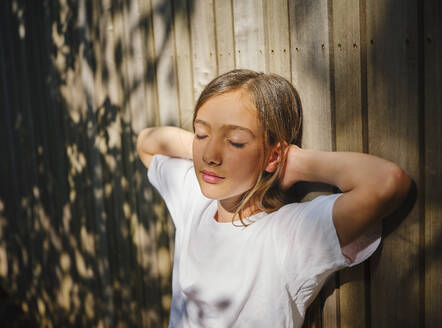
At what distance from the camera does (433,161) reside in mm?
1363

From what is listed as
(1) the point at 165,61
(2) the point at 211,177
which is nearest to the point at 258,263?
(2) the point at 211,177

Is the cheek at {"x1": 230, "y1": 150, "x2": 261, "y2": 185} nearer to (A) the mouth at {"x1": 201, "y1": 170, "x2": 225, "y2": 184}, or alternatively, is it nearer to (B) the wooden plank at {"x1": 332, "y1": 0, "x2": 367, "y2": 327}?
(A) the mouth at {"x1": 201, "y1": 170, "x2": 225, "y2": 184}

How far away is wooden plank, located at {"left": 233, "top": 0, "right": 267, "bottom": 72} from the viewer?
184 centimetres

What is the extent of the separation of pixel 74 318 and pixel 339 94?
3414 millimetres

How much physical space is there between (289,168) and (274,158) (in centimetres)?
8

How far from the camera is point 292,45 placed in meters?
1.73

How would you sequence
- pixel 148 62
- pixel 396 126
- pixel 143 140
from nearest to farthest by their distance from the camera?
pixel 396 126 → pixel 143 140 → pixel 148 62

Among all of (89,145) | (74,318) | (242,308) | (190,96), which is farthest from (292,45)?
(74,318)

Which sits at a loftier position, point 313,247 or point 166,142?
point 166,142

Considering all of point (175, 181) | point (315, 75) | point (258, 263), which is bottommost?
point (258, 263)

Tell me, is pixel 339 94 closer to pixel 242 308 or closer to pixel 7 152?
pixel 242 308

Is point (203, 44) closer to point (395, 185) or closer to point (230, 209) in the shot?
point (230, 209)

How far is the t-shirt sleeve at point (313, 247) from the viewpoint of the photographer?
4.69ft

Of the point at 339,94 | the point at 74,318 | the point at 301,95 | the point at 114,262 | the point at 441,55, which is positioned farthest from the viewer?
the point at 74,318
